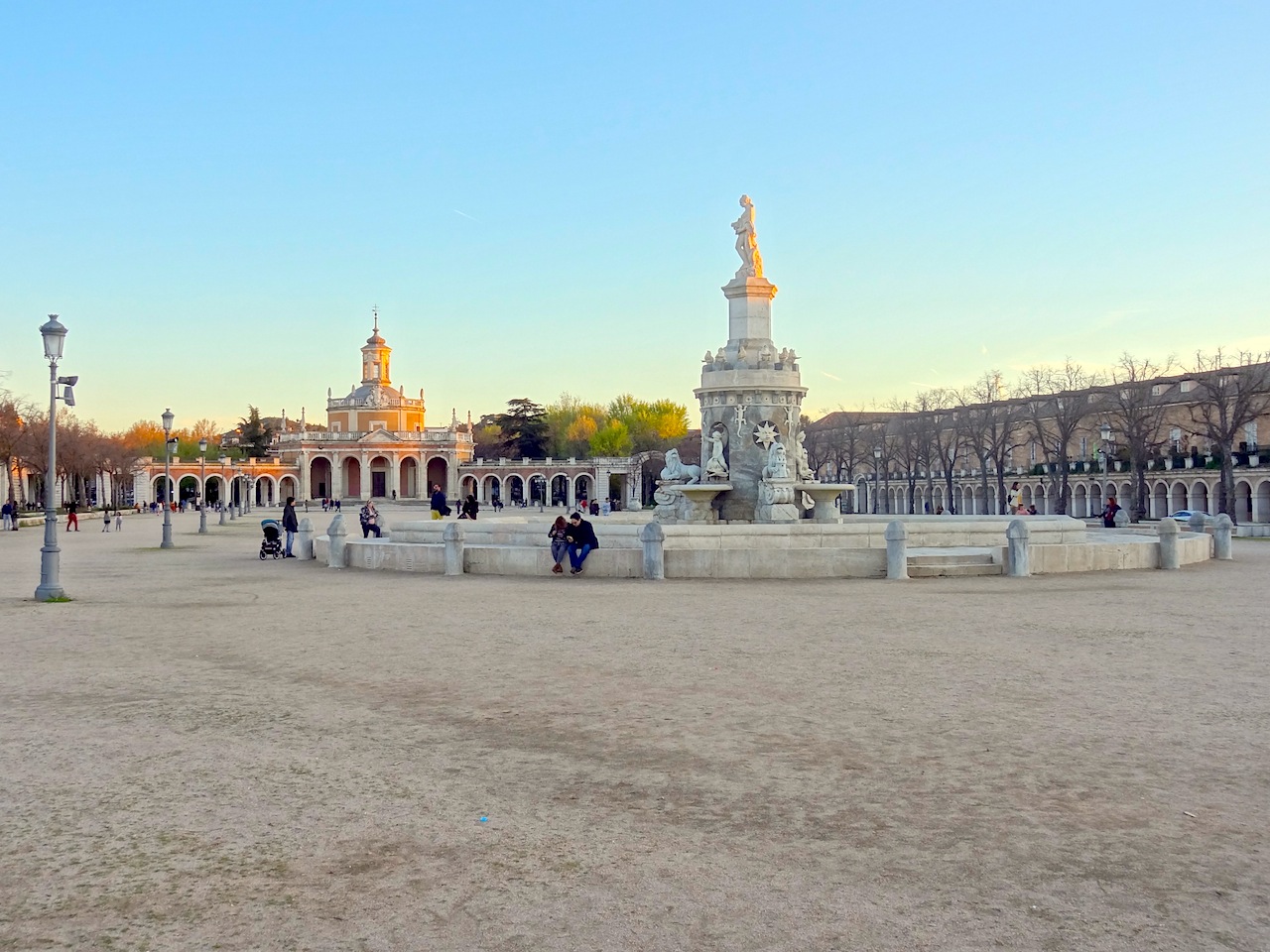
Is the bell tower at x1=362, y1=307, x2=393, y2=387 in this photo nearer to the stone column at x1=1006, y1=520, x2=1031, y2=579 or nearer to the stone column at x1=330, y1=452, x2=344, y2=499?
the stone column at x1=330, y1=452, x2=344, y2=499

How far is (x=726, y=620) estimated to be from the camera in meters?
13.6

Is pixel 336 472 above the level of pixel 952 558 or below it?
above

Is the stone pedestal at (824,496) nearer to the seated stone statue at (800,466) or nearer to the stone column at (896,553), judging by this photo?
the seated stone statue at (800,466)

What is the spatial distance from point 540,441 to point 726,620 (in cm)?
11667

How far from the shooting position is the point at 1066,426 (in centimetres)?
6512

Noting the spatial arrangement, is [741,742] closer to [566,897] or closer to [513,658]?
[566,897]

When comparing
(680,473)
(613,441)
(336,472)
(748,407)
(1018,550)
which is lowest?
(1018,550)

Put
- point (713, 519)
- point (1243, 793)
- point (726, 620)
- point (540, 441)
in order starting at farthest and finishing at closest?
1. point (540, 441)
2. point (713, 519)
3. point (726, 620)
4. point (1243, 793)

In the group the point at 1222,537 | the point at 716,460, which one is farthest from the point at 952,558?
the point at 1222,537

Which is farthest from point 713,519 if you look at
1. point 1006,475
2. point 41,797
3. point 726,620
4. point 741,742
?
point 1006,475

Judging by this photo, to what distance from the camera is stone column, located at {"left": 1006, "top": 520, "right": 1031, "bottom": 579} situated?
19422 mm

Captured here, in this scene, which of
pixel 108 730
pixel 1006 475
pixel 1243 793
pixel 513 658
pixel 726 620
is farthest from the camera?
pixel 1006 475

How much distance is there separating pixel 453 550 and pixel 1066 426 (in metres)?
52.5

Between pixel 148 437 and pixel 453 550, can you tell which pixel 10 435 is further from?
pixel 148 437
